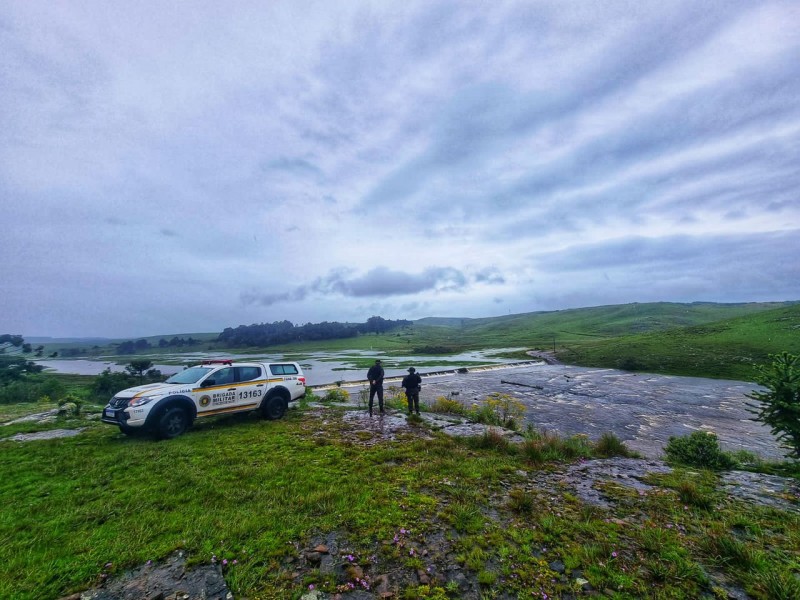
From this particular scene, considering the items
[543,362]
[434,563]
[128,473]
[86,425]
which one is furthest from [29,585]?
[543,362]

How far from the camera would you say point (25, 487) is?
7352 millimetres

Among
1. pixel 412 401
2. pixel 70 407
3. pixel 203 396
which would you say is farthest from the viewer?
pixel 412 401

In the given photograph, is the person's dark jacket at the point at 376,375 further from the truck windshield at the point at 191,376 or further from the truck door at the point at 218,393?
the truck windshield at the point at 191,376

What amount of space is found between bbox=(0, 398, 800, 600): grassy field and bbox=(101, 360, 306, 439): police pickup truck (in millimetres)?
1511

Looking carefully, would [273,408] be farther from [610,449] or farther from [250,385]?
[610,449]

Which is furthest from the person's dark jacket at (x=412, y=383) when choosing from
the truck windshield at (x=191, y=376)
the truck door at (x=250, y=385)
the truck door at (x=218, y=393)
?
the truck windshield at (x=191, y=376)

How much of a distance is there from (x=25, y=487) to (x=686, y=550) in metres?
13.3

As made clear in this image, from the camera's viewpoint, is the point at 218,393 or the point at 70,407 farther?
the point at 70,407

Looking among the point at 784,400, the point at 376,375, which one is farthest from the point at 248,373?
the point at 784,400

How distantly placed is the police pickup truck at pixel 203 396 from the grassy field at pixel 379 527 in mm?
1511

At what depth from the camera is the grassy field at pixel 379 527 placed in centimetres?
448

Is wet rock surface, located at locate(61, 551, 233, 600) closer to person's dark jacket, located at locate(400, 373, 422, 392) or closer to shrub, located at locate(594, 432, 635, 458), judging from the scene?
shrub, located at locate(594, 432, 635, 458)

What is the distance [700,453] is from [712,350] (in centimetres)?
5722

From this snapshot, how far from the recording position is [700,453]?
1014 cm
